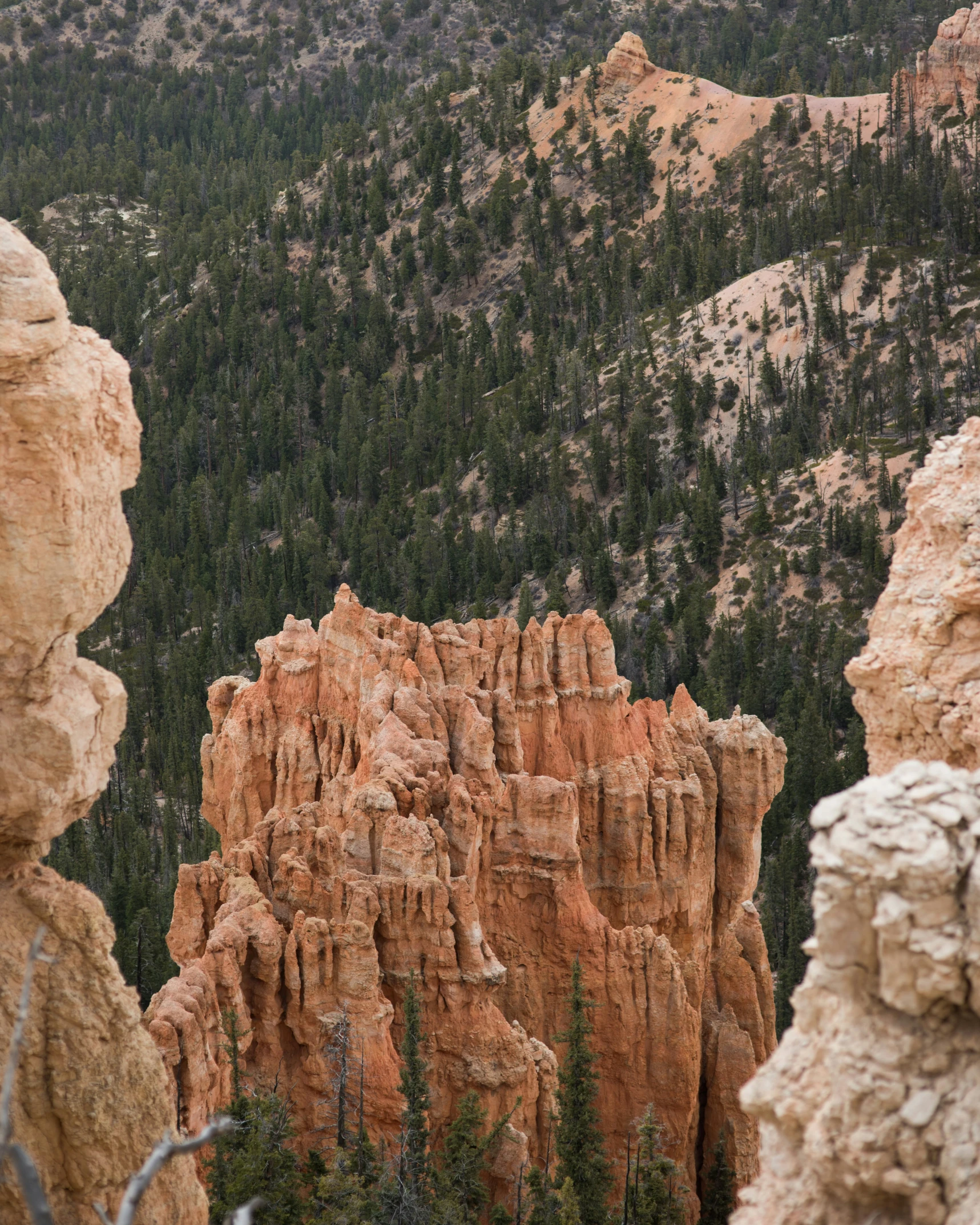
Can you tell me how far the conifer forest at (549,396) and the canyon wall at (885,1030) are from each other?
160 feet

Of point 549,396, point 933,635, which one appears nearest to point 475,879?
point 933,635

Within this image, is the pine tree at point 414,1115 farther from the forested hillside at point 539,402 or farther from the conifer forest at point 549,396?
the conifer forest at point 549,396

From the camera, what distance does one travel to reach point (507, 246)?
161500 millimetres

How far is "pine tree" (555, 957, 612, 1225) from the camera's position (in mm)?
27594

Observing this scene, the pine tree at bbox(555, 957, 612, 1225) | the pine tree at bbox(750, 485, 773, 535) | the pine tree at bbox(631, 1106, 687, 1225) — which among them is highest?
the pine tree at bbox(555, 957, 612, 1225)

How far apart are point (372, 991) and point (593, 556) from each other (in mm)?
84301

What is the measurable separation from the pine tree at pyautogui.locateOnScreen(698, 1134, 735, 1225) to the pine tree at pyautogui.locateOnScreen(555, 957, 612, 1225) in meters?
2.62

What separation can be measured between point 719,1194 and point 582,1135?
168 inches

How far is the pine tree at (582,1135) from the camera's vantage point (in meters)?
27.6

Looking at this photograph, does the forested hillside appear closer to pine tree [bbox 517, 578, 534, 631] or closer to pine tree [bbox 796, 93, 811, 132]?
pine tree [bbox 796, 93, 811, 132]

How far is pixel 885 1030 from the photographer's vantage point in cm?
1073

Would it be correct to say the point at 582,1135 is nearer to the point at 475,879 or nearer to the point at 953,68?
the point at 475,879

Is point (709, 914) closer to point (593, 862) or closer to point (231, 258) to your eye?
point (593, 862)

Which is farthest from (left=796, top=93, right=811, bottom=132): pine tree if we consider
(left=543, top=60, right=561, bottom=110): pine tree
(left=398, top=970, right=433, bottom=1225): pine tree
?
(left=398, top=970, right=433, bottom=1225): pine tree
